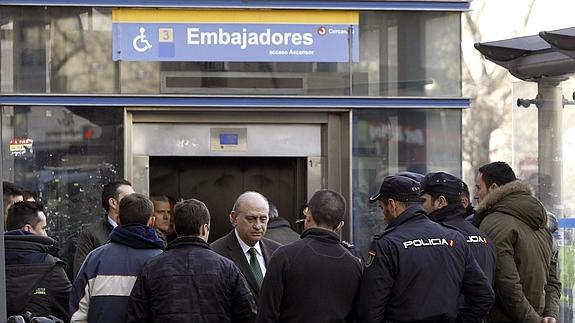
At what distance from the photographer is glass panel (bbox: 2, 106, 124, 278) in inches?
393

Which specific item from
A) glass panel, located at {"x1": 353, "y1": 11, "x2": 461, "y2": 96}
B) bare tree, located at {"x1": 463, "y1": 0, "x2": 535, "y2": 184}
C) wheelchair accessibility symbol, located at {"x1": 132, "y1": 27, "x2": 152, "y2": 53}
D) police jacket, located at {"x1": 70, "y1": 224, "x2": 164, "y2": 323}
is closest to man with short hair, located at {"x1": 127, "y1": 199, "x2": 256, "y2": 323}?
police jacket, located at {"x1": 70, "y1": 224, "x2": 164, "y2": 323}

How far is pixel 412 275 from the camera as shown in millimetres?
6285

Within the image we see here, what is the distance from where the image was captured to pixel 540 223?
741cm

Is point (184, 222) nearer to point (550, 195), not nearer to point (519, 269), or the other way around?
point (519, 269)

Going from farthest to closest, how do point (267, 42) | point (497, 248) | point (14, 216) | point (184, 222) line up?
1. point (267, 42)
2. point (14, 216)
3. point (497, 248)
4. point (184, 222)

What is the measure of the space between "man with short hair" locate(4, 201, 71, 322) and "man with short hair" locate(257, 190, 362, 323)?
157 centimetres

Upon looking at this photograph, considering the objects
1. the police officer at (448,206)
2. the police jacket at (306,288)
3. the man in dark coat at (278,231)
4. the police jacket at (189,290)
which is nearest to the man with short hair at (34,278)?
the police jacket at (189,290)

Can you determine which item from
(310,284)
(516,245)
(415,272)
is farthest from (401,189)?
(516,245)

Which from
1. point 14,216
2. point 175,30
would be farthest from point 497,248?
point 175,30

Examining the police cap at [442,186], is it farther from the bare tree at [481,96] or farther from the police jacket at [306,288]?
the bare tree at [481,96]

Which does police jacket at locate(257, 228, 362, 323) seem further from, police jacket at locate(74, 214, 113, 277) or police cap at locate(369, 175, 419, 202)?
police jacket at locate(74, 214, 113, 277)

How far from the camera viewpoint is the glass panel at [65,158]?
9977mm

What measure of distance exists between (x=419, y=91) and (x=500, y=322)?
3.45m

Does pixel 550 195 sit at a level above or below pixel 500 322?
above
